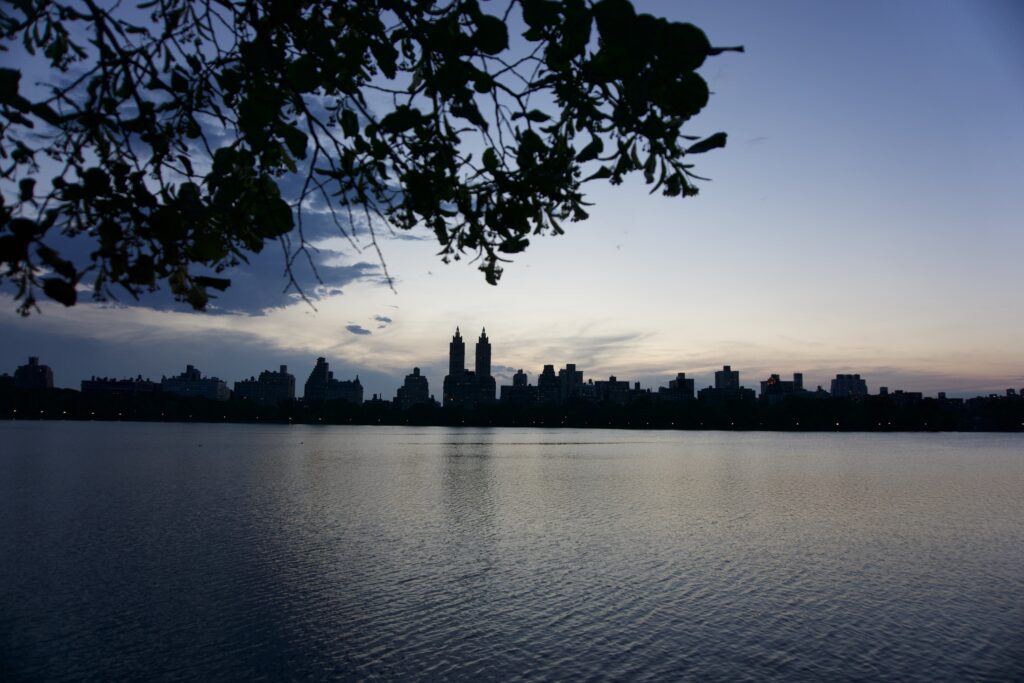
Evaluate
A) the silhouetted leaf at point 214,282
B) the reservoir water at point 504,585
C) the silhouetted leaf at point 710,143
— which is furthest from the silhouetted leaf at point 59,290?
the reservoir water at point 504,585

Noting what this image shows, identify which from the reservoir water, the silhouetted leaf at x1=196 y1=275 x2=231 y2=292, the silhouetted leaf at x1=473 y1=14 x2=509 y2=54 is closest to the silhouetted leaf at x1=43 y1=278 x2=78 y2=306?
the silhouetted leaf at x1=196 y1=275 x2=231 y2=292

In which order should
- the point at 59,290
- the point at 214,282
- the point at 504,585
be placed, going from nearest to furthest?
the point at 59,290, the point at 214,282, the point at 504,585

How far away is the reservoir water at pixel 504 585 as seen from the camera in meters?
17.8

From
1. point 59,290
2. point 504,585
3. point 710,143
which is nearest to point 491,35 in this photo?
point 710,143

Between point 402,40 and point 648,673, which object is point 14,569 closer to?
point 648,673

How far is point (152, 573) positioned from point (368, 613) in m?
10.5

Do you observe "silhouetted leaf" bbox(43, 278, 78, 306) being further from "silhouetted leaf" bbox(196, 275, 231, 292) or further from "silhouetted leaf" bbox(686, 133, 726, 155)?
"silhouetted leaf" bbox(686, 133, 726, 155)

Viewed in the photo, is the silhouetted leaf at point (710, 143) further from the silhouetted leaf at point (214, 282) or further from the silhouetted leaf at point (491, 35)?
the silhouetted leaf at point (214, 282)

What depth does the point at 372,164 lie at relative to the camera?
561 cm

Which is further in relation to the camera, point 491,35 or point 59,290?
point 491,35

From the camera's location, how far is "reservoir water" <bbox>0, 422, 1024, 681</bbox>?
58.5ft


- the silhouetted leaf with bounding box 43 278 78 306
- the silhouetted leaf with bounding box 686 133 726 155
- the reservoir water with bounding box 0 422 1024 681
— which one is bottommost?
the reservoir water with bounding box 0 422 1024 681

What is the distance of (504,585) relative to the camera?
25.5m

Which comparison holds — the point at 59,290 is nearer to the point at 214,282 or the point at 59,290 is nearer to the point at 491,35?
the point at 214,282
